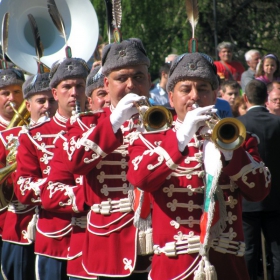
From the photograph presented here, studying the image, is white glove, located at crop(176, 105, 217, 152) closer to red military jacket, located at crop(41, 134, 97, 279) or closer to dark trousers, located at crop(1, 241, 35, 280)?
red military jacket, located at crop(41, 134, 97, 279)

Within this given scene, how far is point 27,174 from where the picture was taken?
5996mm

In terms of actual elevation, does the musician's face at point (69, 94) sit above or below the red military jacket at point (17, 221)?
above

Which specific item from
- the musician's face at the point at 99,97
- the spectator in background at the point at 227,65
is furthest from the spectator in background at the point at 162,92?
the musician's face at the point at 99,97

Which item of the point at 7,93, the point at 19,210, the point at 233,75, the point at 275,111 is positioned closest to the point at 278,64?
the point at 233,75

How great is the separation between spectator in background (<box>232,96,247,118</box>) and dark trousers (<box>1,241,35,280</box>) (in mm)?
4057

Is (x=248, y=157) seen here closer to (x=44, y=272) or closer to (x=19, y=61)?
(x=44, y=272)

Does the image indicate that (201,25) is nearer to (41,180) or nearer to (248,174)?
(41,180)

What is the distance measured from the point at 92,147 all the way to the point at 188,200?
696 millimetres

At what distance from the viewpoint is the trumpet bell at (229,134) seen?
13.5 ft

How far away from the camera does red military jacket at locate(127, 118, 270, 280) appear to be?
433cm

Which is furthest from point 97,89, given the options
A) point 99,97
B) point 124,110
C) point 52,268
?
point 124,110

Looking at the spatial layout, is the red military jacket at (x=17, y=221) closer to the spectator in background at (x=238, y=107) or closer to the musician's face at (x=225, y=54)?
the spectator in background at (x=238, y=107)

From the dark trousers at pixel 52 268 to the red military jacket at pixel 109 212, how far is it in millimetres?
800

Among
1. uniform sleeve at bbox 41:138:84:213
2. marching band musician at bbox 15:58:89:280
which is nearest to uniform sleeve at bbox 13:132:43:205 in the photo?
marching band musician at bbox 15:58:89:280
